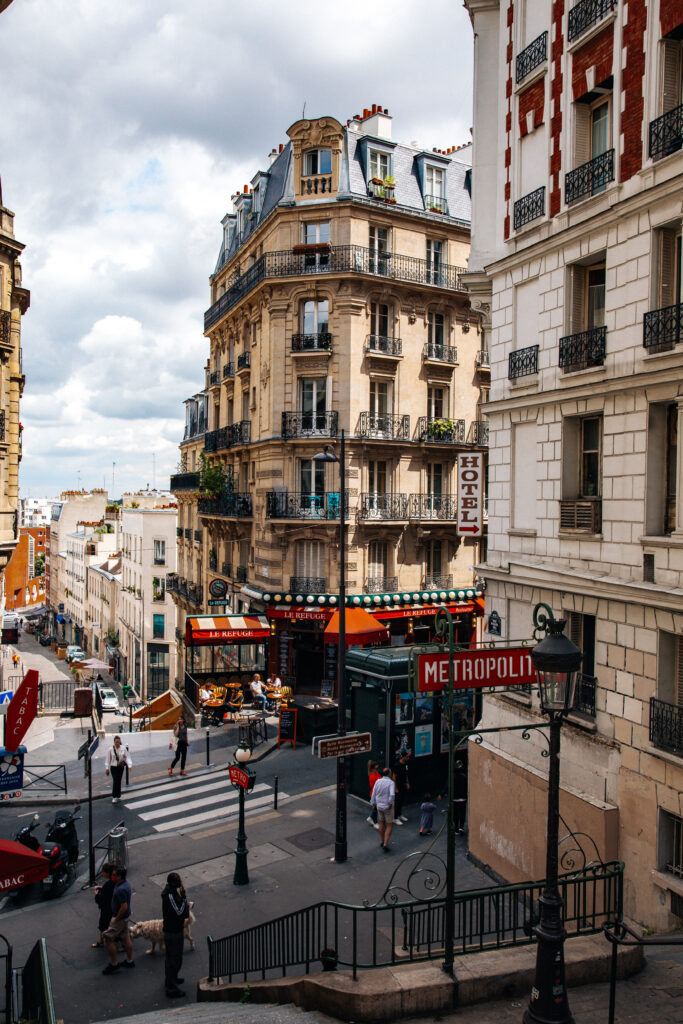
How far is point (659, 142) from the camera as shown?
10258 mm

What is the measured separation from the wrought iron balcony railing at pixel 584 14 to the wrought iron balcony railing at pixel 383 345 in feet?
55.3

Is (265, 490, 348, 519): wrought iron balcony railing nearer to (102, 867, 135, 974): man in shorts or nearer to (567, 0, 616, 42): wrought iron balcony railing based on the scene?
(567, 0, 616, 42): wrought iron balcony railing

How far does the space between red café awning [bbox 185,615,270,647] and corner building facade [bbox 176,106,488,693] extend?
233 cm

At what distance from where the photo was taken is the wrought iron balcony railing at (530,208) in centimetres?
1293

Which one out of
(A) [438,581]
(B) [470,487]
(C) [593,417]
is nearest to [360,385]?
(A) [438,581]

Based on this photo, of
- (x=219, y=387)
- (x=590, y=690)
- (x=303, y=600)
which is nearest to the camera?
(x=590, y=690)

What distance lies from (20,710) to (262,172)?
2666 centimetres

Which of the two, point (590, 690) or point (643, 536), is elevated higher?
point (643, 536)

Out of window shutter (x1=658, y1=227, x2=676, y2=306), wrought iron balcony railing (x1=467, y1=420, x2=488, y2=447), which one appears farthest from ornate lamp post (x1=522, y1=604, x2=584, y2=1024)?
wrought iron balcony railing (x1=467, y1=420, x2=488, y2=447)

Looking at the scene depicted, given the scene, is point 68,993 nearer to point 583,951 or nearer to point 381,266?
point 583,951

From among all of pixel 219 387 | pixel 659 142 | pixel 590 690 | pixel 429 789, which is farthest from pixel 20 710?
pixel 219 387

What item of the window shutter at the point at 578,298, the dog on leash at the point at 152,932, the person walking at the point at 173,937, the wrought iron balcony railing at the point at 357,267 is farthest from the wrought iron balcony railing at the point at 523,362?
the wrought iron balcony railing at the point at 357,267

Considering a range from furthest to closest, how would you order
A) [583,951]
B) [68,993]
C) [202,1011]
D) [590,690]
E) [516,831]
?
[516,831]
[590,690]
[68,993]
[202,1011]
[583,951]

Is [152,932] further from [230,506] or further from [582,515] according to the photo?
[230,506]
